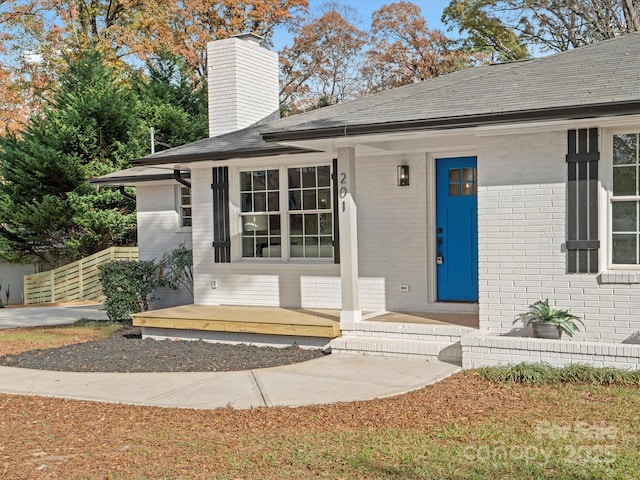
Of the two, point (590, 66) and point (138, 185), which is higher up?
point (590, 66)

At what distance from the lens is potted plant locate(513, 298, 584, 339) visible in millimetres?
7770

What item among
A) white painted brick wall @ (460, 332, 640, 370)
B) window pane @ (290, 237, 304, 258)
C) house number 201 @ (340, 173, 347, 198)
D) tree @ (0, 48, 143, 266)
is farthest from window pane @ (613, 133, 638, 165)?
tree @ (0, 48, 143, 266)

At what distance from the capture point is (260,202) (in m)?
11.8

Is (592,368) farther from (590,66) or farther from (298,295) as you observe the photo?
(298,295)

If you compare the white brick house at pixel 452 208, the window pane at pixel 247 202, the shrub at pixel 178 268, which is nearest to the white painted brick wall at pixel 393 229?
the white brick house at pixel 452 208

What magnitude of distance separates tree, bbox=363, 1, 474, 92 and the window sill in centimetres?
2290

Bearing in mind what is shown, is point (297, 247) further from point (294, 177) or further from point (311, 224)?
point (294, 177)

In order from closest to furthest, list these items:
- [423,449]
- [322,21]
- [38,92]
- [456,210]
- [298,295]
→ [423,449] < [456,210] < [298,295] < [38,92] < [322,21]

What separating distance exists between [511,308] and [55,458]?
5.50m

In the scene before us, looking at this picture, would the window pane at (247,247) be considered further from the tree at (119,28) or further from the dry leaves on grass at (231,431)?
the tree at (119,28)

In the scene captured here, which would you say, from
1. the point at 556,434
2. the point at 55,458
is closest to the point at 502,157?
the point at 556,434

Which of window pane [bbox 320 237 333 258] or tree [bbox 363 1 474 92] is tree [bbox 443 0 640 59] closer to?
tree [bbox 363 1 474 92]

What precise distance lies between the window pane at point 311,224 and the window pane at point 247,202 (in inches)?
44.8

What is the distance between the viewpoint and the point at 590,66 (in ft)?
28.7
